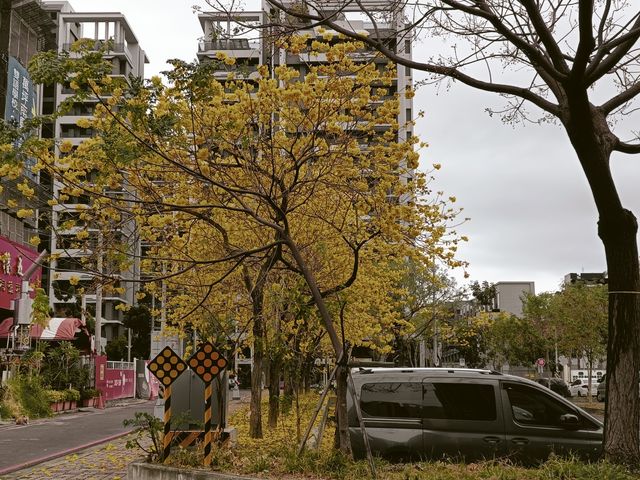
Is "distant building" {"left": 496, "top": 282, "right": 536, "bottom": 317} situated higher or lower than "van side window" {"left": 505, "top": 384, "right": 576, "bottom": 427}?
higher

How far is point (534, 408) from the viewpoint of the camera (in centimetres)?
1130

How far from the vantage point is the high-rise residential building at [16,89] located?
35.4 meters

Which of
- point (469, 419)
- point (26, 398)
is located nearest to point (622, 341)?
point (469, 419)

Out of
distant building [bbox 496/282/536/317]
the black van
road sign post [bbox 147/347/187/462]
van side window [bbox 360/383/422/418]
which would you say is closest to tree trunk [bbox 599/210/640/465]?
the black van

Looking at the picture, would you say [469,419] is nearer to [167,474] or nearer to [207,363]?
[207,363]

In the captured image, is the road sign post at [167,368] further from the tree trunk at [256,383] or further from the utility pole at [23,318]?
the utility pole at [23,318]

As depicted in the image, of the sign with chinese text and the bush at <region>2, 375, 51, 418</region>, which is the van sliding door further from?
the sign with chinese text

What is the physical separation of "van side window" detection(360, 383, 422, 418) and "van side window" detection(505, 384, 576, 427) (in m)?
1.40

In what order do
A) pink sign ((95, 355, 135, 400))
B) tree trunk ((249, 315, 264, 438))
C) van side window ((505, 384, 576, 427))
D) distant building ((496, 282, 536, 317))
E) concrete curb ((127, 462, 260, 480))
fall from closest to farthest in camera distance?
concrete curb ((127, 462, 260, 480))
van side window ((505, 384, 576, 427))
tree trunk ((249, 315, 264, 438))
pink sign ((95, 355, 135, 400))
distant building ((496, 282, 536, 317))

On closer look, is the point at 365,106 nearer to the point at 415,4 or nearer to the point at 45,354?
the point at 415,4

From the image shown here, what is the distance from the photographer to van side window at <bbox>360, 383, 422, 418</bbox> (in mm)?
11500

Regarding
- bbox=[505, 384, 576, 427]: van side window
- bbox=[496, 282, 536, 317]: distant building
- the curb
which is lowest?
the curb

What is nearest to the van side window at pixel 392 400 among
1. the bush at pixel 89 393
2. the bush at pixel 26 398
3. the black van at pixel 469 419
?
the black van at pixel 469 419

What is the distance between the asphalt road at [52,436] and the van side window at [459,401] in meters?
7.41
